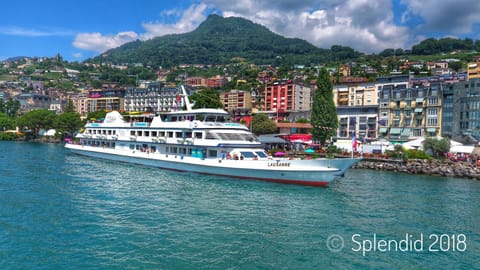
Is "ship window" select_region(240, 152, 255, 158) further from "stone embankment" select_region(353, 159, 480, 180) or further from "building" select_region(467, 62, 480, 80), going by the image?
"building" select_region(467, 62, 480, 80)

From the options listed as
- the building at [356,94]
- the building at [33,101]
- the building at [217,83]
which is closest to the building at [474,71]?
the building at [356,94]

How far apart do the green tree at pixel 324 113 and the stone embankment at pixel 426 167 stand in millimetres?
8831

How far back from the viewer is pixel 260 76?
163125 mm

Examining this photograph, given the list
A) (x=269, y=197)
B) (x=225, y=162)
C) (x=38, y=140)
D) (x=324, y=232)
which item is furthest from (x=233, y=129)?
(x=38, y=140)

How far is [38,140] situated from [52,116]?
1058 cm

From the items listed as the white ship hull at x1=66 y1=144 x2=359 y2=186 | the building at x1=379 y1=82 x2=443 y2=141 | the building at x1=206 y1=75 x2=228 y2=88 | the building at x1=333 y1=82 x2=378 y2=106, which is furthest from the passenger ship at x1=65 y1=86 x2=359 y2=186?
the building at x1=206 y1=75 x2=228 y2=88

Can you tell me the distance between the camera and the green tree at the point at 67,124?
328ft

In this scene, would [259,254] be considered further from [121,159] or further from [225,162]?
[121,159]

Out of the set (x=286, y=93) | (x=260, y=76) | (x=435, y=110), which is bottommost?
(x=435, y=110)

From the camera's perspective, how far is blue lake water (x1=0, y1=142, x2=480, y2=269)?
13203mm

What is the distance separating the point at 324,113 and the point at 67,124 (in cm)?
7500

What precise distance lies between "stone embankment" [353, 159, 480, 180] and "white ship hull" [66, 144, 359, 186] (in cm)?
2236

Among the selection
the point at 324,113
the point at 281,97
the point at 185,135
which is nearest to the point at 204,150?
the point at 185,135

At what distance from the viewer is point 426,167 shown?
147 feet
